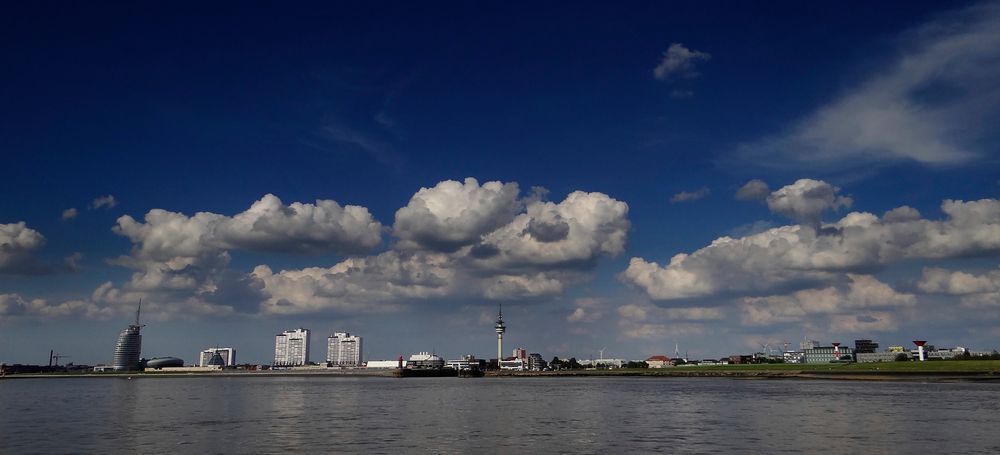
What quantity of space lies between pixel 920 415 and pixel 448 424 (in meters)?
51.0

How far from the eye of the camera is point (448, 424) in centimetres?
7031

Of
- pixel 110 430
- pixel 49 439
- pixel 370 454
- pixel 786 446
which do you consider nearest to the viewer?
pixel 370 454

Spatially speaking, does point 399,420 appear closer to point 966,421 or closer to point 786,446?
point 786,446

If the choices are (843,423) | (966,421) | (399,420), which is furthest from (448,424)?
(966,421)

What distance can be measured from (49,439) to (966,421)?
277 ft

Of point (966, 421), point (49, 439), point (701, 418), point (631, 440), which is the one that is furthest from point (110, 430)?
point (966, 421)

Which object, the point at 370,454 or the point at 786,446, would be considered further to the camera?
the point at 786,446

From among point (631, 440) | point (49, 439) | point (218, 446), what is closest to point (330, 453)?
point (218, 446)

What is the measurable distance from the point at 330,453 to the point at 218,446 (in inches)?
431

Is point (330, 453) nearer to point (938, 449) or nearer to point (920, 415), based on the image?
point (938, 449)

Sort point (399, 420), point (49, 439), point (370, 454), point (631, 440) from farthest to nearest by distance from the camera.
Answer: point (399, 420) < point (49, 439) < point (631, 440) < point (370, 454)

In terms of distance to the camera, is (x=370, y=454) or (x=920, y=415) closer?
(x=370, y=454)

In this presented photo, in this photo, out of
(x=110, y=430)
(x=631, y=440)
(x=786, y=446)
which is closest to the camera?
(x=786, y=446)

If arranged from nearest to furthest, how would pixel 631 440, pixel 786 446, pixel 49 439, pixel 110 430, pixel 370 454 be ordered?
pixel 370 454 < pixel 786 446 < pixel 631 440 < pixel 49 439 < pixel 110 430
